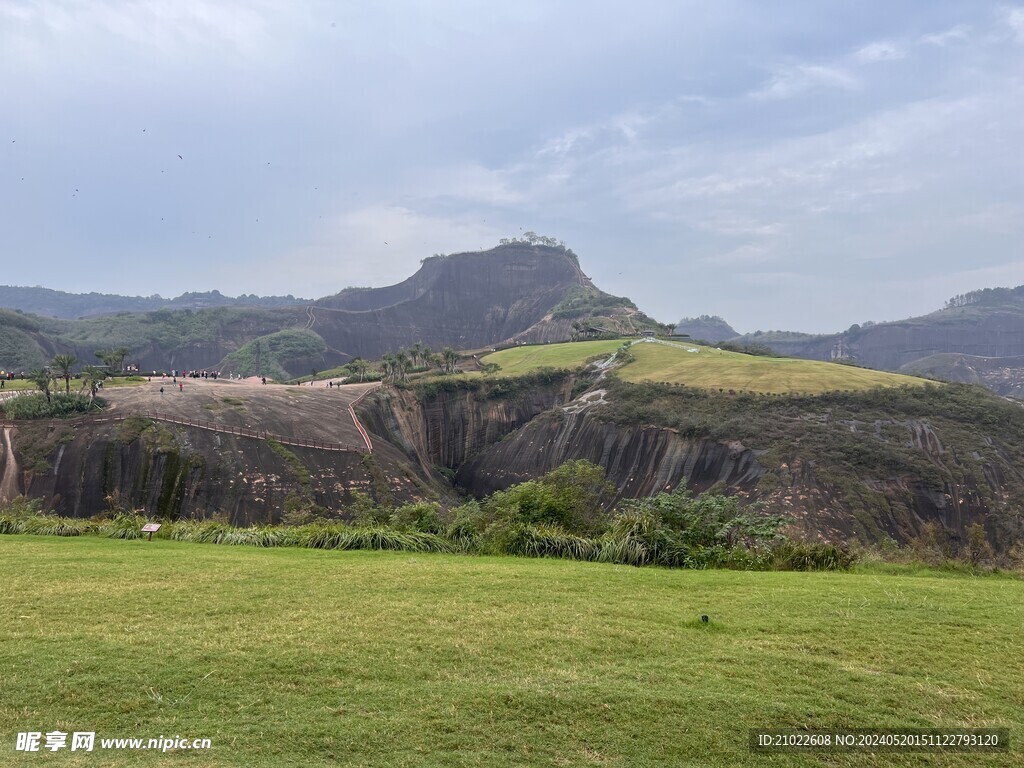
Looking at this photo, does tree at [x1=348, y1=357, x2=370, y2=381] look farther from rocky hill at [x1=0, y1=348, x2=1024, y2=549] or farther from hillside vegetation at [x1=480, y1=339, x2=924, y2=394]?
hillside vegetation at [x1=480, y1=339, x2=924, y2=394]

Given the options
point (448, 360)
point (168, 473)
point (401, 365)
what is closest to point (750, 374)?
point (448, 360)

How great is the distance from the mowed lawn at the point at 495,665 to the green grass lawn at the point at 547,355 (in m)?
68.3

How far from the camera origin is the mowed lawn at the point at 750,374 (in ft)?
186

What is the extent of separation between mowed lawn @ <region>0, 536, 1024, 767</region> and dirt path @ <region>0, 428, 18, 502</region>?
102ft

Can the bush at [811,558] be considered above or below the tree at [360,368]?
below

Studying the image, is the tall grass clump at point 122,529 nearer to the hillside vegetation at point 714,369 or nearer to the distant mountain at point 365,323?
the hillside vegetation at point 714,369

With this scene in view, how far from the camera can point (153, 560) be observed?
13.8 m

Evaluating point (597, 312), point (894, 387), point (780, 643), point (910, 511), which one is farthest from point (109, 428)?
point (597, 312)

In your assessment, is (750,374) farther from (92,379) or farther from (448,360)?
(92,379)

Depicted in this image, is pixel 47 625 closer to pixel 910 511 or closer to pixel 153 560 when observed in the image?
pixel 153 560

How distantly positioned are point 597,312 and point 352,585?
133m

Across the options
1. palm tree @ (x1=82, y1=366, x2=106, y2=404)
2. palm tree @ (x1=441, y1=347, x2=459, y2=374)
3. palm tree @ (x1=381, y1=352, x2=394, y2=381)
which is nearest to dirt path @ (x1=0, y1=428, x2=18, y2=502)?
palm tree @ (x1=82, y1=366, x2=106, y2=404)

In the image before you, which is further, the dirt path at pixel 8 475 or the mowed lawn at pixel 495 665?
the dirt path at pixel 8 475

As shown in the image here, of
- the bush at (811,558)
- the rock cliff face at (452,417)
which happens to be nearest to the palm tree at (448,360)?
the rock cliff face at (452,417)
